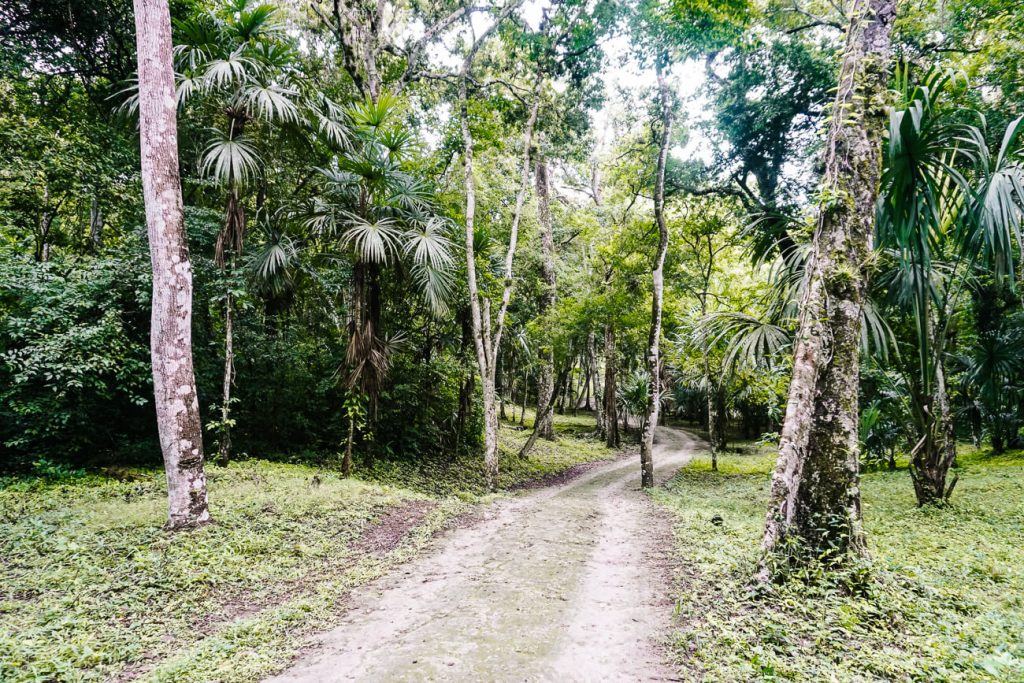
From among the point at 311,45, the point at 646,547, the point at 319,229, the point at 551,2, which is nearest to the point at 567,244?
the point at 551,2

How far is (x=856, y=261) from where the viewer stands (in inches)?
179

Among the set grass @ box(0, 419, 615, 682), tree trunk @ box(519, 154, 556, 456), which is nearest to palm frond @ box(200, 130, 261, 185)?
grass @ box(0, 419, 615, 682)

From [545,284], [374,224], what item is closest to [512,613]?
[374,224]

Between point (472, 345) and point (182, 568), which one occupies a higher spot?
point (472, 345)

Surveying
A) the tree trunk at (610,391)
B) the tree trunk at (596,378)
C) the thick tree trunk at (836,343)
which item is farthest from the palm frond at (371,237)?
the tree trunk at (596,378)

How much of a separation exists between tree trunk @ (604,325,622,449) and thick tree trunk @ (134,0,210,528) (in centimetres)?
1413

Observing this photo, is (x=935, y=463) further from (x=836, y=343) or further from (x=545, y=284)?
(x=545, y=284)

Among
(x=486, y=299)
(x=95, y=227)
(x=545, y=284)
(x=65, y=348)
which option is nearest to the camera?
(x=65, y=348)

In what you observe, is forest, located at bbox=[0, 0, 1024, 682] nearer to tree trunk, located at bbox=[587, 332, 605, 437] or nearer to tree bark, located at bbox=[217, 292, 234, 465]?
tree bark, located at bbox=[217, 292, 234, 465]

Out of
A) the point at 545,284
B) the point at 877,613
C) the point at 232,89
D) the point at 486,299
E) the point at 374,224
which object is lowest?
the point at 877,613

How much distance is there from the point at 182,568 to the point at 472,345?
8.28 metres

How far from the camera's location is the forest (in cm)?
393

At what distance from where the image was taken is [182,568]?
480 cm

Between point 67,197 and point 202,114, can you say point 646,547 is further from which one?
point 67,197
